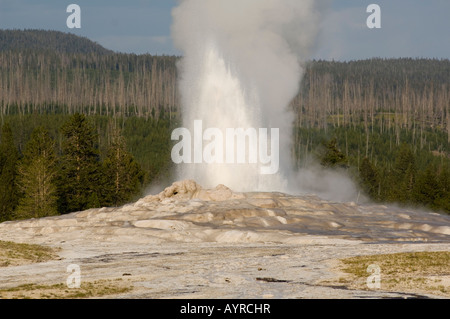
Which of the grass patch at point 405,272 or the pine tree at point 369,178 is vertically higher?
the grass patch at point 405,272

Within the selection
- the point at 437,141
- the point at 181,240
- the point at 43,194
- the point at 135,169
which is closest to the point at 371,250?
the point at 181,240

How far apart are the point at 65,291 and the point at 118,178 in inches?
2553

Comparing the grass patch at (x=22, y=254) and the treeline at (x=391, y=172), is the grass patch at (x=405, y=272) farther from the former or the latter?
the treeline at (x=391, y=172)

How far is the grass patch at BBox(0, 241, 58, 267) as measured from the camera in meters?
37.3

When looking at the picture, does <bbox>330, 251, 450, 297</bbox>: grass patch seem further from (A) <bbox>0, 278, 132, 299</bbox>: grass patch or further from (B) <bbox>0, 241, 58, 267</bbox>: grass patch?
(B) <bbox>0, 241, 58, 267</bbox>: grass patch

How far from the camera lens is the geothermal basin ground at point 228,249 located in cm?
2831

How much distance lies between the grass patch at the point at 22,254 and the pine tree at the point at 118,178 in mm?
A: 46202

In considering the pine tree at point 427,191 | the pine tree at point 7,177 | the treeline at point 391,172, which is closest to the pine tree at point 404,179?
the treeline at point 391,172

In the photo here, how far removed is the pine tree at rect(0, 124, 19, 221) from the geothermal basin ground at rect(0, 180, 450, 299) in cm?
2321
